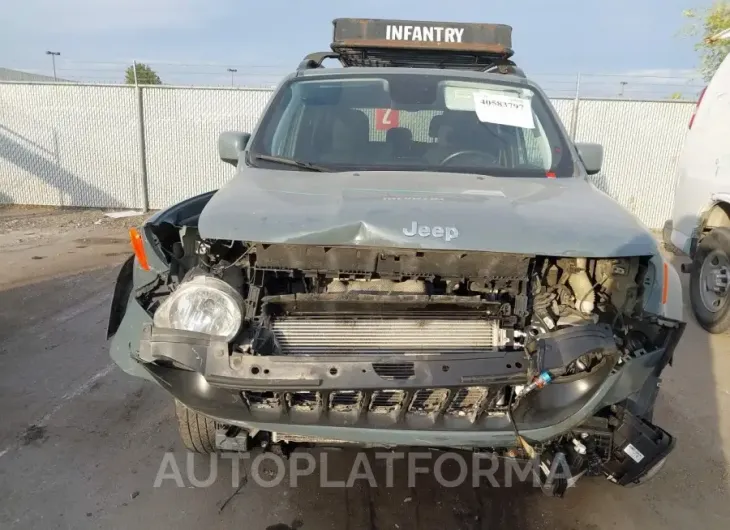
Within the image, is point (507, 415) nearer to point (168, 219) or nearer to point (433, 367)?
point (433, 367)

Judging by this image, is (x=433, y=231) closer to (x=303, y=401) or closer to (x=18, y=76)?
(x=303, y=401)

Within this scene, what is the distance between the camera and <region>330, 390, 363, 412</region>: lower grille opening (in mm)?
2281

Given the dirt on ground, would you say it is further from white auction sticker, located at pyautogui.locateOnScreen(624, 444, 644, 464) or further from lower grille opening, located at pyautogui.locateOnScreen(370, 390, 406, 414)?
white auction sticker, located at pyautogui.locateOnScreen(624, 444, 644, 464)

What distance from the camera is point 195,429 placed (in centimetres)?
288

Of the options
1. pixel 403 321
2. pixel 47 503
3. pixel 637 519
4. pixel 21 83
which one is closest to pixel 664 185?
pixel 637 519

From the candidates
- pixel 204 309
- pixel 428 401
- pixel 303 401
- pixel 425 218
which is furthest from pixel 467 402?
pixel 204 309

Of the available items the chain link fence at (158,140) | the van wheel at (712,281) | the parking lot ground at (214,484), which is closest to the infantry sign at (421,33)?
the van wheel at (712,281)

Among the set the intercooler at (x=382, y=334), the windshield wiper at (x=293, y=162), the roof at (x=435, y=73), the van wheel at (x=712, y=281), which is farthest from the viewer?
the van wheel at (x=712, y=281)

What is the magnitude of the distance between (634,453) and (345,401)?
3.92 ft

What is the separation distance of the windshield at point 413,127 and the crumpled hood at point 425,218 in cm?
48

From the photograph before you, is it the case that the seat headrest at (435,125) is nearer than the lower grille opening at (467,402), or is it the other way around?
the lower grille opening at (467,402)

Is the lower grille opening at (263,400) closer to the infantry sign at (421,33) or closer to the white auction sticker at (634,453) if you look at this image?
the white auction sticker at (634,453)

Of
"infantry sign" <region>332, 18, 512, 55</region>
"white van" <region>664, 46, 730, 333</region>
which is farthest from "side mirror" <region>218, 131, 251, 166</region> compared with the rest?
"white van" <region>664, 46, 730, 333</region>

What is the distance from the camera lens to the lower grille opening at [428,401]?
2300mm
